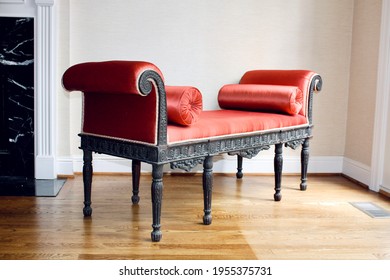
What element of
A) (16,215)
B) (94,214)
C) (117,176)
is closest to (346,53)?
(117,176)

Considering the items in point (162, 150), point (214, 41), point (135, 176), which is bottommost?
point (135, 176)

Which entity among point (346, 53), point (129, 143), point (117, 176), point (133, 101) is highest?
point (346, 53)

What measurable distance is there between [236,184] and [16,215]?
1.52 m

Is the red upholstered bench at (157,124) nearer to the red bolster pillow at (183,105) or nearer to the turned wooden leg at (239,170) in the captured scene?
the red bolster pillow at (183,105)

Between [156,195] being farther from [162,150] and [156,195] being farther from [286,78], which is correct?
[286,78]

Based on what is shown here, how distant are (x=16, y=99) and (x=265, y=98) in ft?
5.88

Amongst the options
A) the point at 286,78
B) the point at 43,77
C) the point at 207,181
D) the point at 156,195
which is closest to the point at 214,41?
the point at 286,78

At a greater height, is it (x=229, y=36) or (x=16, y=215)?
(x=229, y=36)

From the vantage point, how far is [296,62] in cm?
378

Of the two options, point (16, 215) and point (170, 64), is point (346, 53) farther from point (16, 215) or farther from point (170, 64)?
point (16, 215)

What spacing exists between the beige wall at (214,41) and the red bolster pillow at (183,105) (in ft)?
4.51

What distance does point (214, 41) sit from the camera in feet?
12.1

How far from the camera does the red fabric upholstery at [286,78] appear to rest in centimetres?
317

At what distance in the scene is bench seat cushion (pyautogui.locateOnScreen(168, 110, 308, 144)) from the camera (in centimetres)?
229
